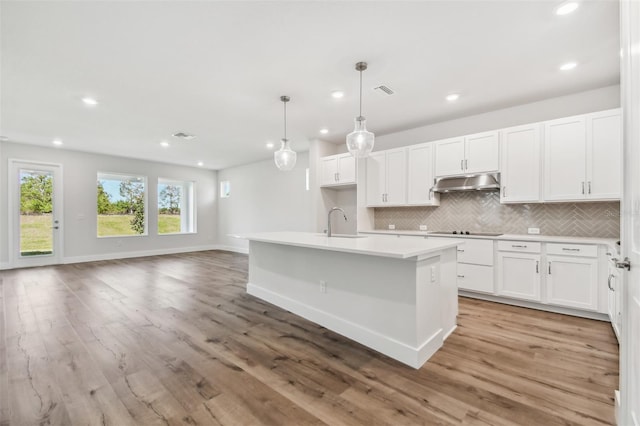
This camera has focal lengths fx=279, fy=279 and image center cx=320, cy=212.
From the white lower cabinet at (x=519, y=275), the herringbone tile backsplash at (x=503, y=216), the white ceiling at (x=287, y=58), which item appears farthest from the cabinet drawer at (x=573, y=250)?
the white ceiling at (x=287, y=58)

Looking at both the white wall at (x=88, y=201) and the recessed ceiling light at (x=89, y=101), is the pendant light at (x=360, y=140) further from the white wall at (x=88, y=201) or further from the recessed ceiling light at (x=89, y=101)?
the white wall at (x=88, y=201)

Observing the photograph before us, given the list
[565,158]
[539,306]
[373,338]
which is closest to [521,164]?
[565,158]

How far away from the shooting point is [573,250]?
3.23 m

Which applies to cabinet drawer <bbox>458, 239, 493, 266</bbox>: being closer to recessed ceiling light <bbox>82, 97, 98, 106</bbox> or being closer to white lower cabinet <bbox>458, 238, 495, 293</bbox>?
white lower cabinet <bbox>458, 238, 495, 293</bbox>

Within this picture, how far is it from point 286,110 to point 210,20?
2.00 metres

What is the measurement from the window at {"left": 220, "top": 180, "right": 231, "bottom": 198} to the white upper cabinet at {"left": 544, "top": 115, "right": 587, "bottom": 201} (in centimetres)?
816

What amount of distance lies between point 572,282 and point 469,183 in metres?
1.68

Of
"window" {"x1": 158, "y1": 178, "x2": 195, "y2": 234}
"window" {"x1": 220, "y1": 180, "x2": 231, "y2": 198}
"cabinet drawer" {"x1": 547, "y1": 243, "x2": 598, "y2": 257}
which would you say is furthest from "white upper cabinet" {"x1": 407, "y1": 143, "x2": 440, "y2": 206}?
"window" {"x1": 158, "y1": 178, "x2": 195, "y2": 234}

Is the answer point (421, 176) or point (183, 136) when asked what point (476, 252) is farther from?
point (183, 136)

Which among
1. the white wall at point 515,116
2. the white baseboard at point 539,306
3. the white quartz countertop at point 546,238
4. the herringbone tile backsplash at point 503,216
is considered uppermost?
the white wall at point 515,116

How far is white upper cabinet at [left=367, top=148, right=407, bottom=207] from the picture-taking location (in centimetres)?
487

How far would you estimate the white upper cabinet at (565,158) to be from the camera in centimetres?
337

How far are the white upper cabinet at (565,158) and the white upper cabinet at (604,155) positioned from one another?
0.18ft

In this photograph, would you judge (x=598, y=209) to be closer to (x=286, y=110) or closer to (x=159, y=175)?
(x=286, y=110)
